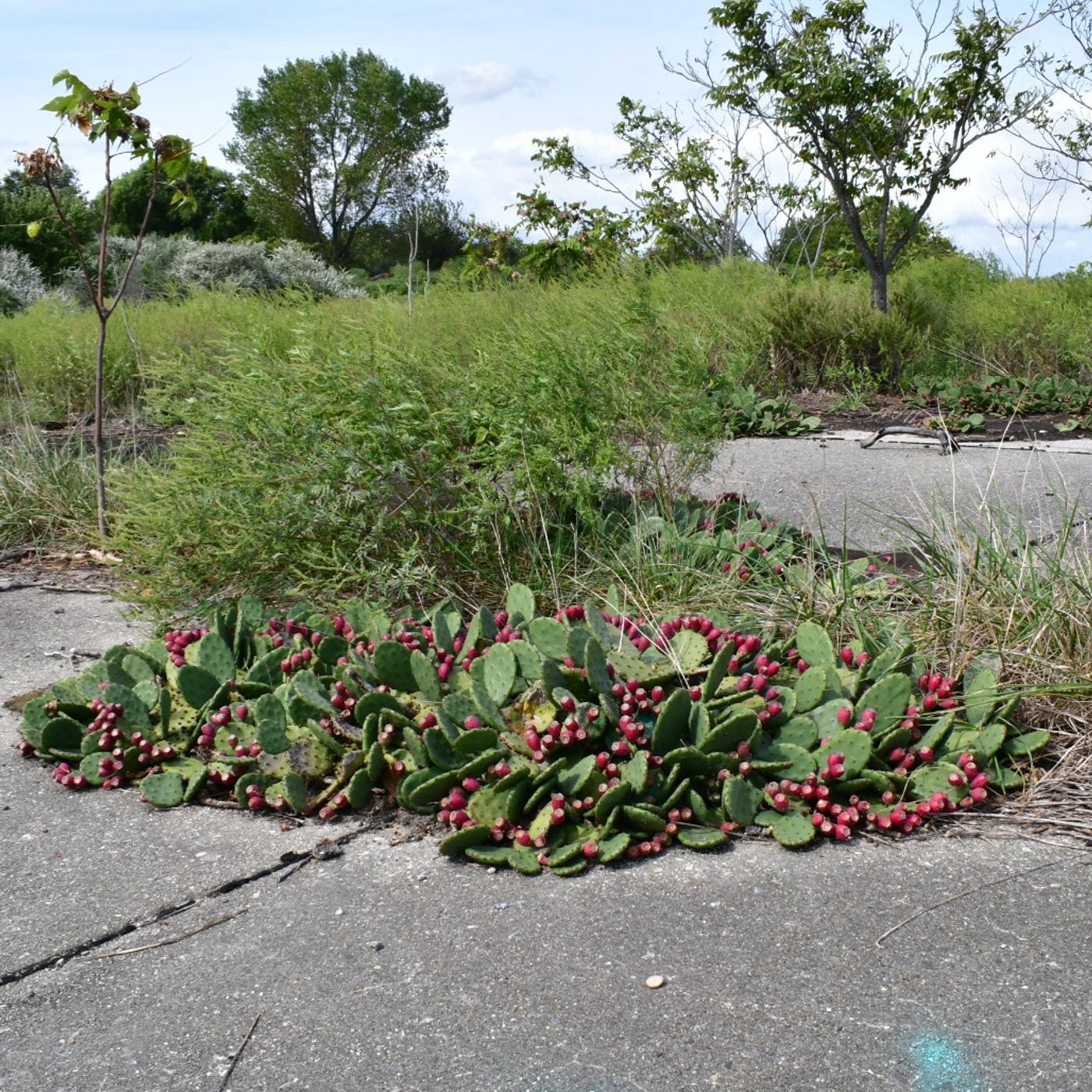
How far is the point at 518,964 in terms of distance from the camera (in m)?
2.29

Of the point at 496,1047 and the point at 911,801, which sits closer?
the point at 496,1047

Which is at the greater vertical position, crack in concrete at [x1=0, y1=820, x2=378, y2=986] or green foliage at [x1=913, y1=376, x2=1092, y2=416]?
green foliage at [x1=913, y1=376, x2=1092, y2=416]

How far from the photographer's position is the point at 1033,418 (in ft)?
28.2

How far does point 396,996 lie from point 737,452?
5.21m

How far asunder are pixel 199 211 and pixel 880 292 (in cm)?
2780

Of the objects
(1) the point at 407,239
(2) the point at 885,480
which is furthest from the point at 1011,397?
(1) the point at 407,239

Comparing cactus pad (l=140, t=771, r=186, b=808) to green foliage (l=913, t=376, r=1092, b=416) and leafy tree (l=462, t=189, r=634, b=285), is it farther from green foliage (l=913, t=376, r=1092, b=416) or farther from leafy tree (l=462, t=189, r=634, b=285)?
leafy tree (l=462, t=189, r=634, b=285)

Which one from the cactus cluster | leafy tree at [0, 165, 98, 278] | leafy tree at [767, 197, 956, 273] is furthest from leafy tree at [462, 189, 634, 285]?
leafy tree at [0, 165, 98, 278]

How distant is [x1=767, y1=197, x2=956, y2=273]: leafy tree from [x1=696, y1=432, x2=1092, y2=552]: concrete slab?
6.65 metres

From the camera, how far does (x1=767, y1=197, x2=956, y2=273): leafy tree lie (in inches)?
575

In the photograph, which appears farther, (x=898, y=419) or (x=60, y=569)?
(x=898, y=419)

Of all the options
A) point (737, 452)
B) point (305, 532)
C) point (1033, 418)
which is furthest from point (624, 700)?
point (1033, 418)

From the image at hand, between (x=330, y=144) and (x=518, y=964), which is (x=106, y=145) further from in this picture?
(x=330, y=144)

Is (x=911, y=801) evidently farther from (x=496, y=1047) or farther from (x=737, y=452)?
(x=737, y=452)
